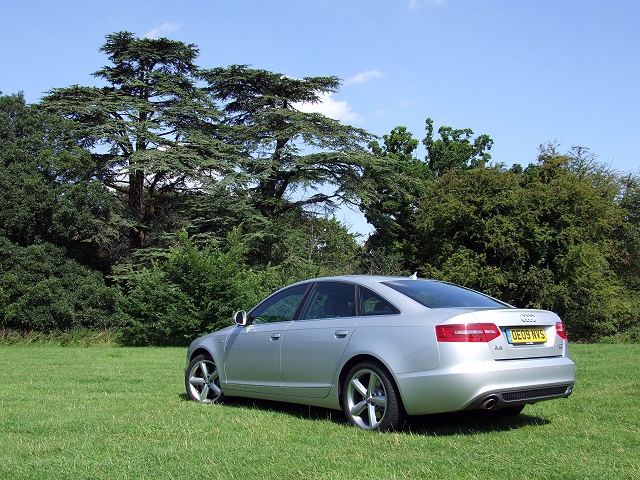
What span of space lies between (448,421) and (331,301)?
1.70m

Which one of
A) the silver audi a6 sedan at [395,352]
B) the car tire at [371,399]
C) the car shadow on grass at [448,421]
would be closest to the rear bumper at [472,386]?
the silver audi a6 sedan at [395,352]

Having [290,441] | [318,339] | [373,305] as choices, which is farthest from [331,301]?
[290,441]

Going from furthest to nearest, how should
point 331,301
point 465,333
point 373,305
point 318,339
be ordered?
point 331,301 < point 318,339 < point 373,305 < point 465,333

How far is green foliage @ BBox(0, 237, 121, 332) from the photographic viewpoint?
3125 cm

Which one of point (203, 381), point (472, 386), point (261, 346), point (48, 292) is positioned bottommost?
point (203, 381)

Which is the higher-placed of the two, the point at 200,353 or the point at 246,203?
the point at 246,203

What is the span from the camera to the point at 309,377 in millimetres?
6840

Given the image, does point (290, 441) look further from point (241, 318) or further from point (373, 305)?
point (241, 318)

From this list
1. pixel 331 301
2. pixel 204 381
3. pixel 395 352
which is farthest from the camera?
pixel 204 381

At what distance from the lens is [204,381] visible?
27.1 ft

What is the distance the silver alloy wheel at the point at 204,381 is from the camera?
8180 mm

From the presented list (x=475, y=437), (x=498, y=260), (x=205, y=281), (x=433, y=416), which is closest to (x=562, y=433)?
(x=475, y=437)

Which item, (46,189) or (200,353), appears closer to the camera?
(200,353)

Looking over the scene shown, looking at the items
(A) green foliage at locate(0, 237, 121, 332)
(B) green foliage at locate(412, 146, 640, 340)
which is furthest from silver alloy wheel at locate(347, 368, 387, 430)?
(B) green foliage at locate(412, 146, 640, 340)
